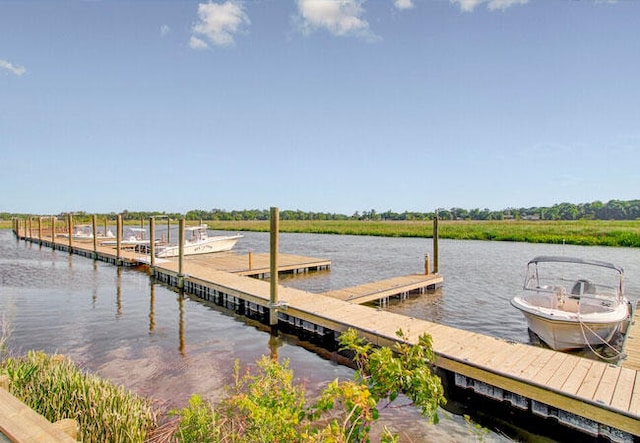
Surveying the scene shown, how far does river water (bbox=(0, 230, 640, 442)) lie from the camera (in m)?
7.77

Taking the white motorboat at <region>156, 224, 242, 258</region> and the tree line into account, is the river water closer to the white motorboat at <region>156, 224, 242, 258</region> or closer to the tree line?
the white motorboat at <region>156, 224, 242, 258</region>

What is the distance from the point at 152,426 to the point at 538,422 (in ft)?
19.9

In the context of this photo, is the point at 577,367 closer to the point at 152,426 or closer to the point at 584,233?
the point at 152,426

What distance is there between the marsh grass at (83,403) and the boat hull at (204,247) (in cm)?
2062

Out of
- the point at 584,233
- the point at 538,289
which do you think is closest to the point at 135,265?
the point at 538,289

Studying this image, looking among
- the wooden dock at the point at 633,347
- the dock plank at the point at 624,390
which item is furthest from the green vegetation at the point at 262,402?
the wooden dock at the point at 633,347

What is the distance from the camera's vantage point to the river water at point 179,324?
777cm

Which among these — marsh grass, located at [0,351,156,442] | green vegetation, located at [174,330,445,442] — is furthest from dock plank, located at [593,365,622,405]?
marsh grass, located at [0,351,156,442]

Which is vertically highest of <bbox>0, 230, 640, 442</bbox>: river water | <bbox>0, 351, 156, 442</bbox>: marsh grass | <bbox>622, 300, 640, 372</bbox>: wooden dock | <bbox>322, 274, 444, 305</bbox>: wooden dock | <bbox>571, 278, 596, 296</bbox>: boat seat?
<bbox>571, 278, 596, 296</bbox>: boat seat

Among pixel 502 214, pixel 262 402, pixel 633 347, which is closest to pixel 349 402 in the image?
pixel 262 402

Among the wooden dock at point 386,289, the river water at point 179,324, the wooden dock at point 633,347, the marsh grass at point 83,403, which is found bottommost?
the river water at point 179,324

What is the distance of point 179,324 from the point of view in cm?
1204

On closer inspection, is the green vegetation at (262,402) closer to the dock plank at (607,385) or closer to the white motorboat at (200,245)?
the dock plank at (607,385)

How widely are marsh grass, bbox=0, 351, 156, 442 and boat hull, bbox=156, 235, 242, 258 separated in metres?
20.6
